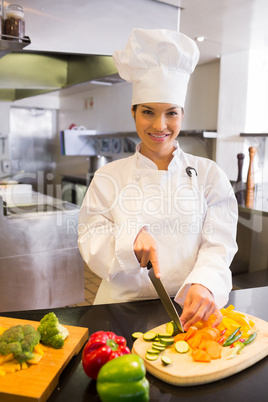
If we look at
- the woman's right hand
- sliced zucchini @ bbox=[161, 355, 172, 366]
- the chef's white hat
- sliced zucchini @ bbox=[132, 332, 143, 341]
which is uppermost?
the chef's white hat

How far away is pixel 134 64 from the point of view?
1285 mm

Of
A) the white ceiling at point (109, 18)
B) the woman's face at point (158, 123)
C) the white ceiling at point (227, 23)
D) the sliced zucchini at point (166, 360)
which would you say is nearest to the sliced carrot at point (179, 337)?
the sliced zucchini at point (166, 360)

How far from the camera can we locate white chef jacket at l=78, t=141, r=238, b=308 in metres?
1.24

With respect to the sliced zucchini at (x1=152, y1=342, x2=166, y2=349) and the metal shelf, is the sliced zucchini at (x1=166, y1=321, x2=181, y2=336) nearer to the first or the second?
the sliced zucchini at (x1=152, y1=342, x2=166, y2=349)

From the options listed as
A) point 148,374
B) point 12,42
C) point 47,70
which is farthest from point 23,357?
point 47,70

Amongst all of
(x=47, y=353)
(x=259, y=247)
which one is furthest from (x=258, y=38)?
(x=47, y=353)

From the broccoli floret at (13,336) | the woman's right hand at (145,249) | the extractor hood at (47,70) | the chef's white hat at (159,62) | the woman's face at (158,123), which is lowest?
the broccoli floret at (13,336)

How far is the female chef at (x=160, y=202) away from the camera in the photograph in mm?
1229

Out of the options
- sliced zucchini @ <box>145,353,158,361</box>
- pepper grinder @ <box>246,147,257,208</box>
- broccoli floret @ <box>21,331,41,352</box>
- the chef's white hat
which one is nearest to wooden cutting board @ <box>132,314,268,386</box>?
sliced zucchini @ <box>145,353,158,361</box>

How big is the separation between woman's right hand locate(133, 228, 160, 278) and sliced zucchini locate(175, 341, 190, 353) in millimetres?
202

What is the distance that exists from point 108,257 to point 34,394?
552 millimetres

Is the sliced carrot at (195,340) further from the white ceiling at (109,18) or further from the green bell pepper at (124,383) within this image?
the white ceiling at (109,18)

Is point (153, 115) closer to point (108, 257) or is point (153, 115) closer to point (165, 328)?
point (108, 257)

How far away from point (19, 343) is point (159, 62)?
0.96 meters
